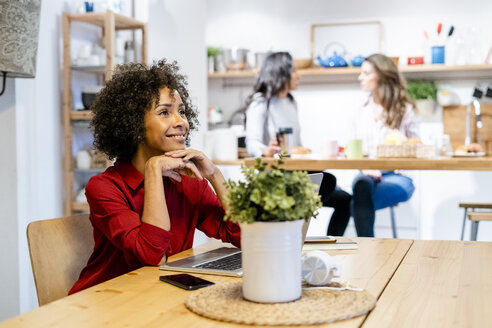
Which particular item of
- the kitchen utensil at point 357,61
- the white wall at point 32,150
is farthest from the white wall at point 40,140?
the kitchen utensil at point 357,61

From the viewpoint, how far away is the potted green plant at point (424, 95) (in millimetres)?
5086

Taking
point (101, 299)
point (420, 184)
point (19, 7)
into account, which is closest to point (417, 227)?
point (420, 184)

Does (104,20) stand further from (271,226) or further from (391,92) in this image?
(271,226)

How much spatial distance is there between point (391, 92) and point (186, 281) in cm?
296

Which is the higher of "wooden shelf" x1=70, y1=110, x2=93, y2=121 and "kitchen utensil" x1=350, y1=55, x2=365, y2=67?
"kitchen utensil" x1=350, y1=55, x2=365, y2=67

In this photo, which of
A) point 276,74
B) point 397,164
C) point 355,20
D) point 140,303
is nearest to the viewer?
point 140,303

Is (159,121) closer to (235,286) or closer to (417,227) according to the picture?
(235,286)

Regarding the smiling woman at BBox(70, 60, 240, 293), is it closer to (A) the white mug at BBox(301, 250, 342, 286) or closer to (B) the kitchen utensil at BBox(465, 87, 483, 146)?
(A) the white mug at BBox(301, 250, 342, 286)

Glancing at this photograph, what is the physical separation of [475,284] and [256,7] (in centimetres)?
478

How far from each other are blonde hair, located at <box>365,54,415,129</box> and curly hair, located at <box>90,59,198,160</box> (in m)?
2.29

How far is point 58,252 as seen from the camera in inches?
61.1

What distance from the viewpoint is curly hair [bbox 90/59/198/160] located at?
66.5 inches

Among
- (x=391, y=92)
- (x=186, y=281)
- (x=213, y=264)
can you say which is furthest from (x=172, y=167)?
(x=391, y=92)

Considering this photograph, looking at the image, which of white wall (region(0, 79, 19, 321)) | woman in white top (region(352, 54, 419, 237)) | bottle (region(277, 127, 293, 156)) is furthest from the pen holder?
white wall (region(0, 79, 19, 321))
